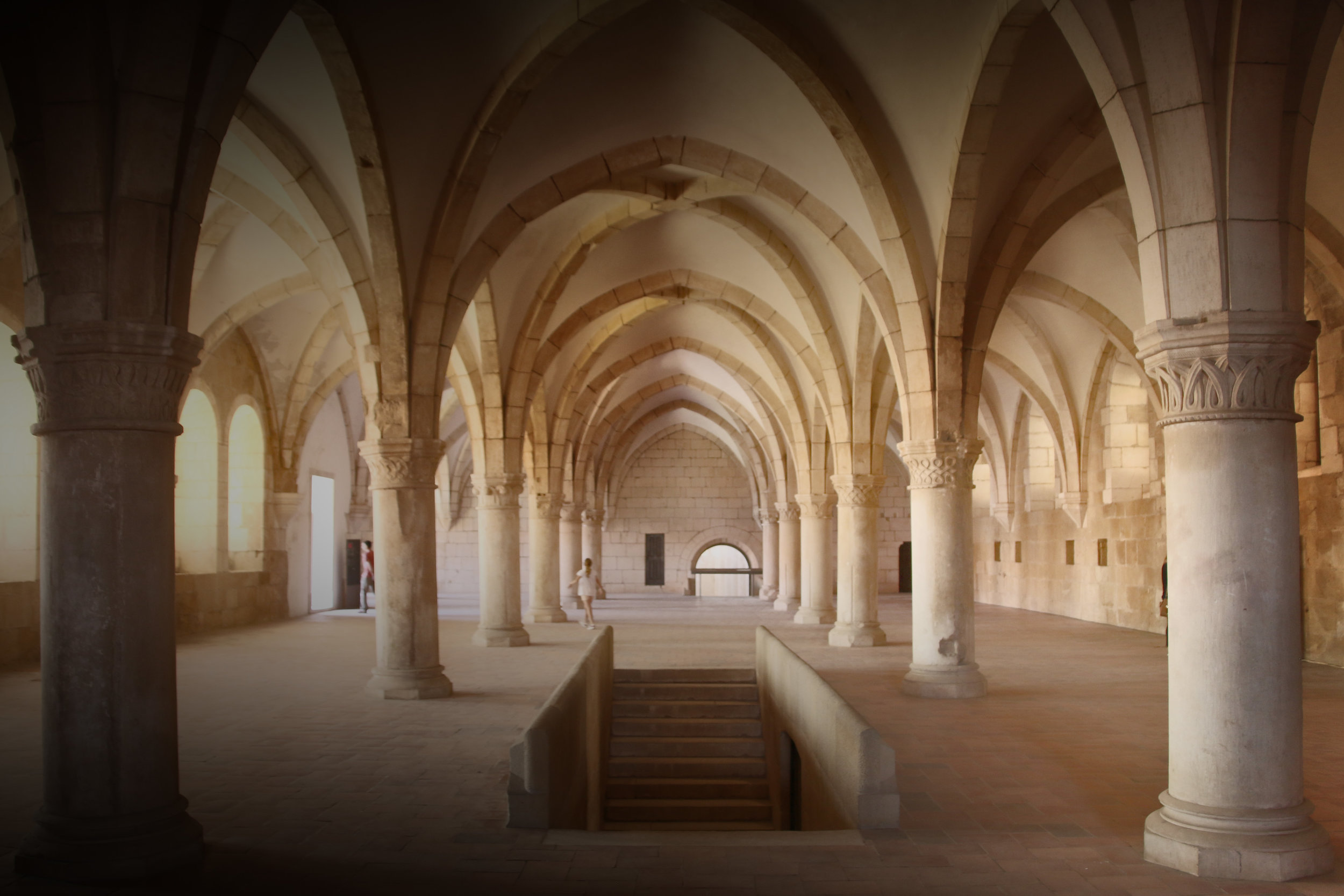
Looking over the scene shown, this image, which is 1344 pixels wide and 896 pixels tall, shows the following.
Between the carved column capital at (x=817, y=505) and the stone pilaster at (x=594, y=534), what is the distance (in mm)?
10118

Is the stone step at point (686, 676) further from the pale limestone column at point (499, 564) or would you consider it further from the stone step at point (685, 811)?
the pale limestone column at point (499, 564)

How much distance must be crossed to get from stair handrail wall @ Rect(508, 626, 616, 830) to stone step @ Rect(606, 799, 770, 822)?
198mm

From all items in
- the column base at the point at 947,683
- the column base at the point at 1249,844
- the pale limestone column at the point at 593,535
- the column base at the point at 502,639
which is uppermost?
the pale limestone column at the point at 593,535

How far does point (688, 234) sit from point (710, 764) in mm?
7303

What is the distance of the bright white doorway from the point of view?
23031mm

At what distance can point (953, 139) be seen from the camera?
838cm

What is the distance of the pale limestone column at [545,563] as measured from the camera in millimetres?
17797

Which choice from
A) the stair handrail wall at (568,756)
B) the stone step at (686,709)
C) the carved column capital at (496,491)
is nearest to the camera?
the stair handrail wall at (568,756)

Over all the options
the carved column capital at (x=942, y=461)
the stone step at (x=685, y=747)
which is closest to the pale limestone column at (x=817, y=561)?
the stone step at (x=685, y=747)

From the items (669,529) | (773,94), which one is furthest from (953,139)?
(669,529)

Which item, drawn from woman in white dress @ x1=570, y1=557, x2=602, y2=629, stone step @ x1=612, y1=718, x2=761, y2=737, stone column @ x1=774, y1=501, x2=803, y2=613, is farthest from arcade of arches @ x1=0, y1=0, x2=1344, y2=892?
stone column @ x1=774, y1=501, x2=803, y2=613

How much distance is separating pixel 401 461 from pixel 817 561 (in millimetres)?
9734

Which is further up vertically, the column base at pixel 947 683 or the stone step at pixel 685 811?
the column base at pixel 947 683

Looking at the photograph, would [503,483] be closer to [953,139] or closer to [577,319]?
[577,319]
